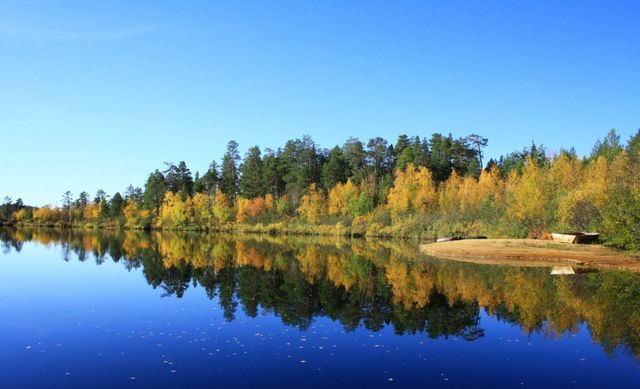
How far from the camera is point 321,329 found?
1680 centimetres

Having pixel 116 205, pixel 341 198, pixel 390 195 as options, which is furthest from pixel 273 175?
pixel 116 205

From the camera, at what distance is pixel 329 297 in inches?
894

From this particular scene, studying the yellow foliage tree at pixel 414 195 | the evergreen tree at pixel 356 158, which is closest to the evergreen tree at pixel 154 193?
the evergreen tree at pixel 356 158

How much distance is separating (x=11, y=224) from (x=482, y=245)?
481 feet

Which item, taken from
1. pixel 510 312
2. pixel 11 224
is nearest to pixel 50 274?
pixel 510 312

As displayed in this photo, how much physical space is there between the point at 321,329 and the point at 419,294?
311 inches

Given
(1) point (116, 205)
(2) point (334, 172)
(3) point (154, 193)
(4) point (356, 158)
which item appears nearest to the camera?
(2) point (334, 172)

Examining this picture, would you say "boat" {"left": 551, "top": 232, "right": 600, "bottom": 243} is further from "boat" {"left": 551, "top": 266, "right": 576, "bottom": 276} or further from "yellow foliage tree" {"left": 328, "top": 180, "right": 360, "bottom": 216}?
"yellow foliage tree" {"left": 328, "top": 180, "right": 360, "bottom": 216}

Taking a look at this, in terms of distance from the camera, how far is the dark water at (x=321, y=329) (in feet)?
39.5

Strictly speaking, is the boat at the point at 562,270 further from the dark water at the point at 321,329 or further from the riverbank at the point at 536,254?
the riverbank at the point at 536,254

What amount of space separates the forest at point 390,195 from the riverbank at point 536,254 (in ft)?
8.02

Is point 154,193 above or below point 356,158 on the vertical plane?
below

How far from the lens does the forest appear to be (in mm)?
45062

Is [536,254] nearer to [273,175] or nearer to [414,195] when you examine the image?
[414,195]
